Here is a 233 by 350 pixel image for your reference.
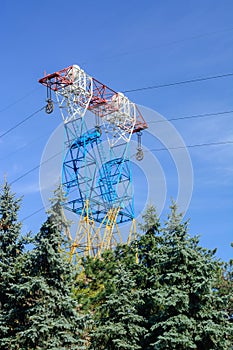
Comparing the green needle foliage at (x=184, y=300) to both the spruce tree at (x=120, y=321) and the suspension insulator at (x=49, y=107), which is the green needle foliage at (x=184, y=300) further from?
the suspension insulator at (x=49, y=107)

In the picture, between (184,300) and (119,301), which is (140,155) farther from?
(184,300)

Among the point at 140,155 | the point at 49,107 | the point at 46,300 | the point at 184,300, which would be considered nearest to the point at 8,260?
the point at 46,300

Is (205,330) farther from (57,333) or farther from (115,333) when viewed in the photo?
(57,333)

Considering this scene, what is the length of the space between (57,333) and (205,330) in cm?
450

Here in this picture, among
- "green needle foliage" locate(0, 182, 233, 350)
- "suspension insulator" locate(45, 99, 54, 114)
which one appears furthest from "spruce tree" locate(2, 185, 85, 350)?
"suspension insulator" locate(45, 99, 54, 114)

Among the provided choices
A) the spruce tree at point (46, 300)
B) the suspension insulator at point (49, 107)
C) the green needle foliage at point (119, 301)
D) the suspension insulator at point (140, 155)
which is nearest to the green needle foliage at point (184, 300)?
the green needle foliage at point (119, 301)

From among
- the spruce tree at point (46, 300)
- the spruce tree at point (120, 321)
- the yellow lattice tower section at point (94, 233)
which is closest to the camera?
the spruce tree at point (46, 300)

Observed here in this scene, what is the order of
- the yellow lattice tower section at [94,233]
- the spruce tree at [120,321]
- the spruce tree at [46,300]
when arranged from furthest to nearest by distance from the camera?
the yellow lattice tower section at [94,233] → the spruce tree at [120,321] → the spruce tree at [46,300]

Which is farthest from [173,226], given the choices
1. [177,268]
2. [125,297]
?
[125,297]

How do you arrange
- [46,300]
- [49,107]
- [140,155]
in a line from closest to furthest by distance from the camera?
[46,300] → [49,107] → [140,155]

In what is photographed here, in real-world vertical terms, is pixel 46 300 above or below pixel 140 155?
below

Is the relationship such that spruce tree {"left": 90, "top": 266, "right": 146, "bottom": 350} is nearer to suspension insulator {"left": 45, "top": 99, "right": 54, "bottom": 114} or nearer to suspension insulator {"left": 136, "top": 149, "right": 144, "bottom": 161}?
suspension insulator {"left": 45, "top": 99, "right": 54, "bottom": 114}

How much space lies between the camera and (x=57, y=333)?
48.8ft

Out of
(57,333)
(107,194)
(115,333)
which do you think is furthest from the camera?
(107,194)
